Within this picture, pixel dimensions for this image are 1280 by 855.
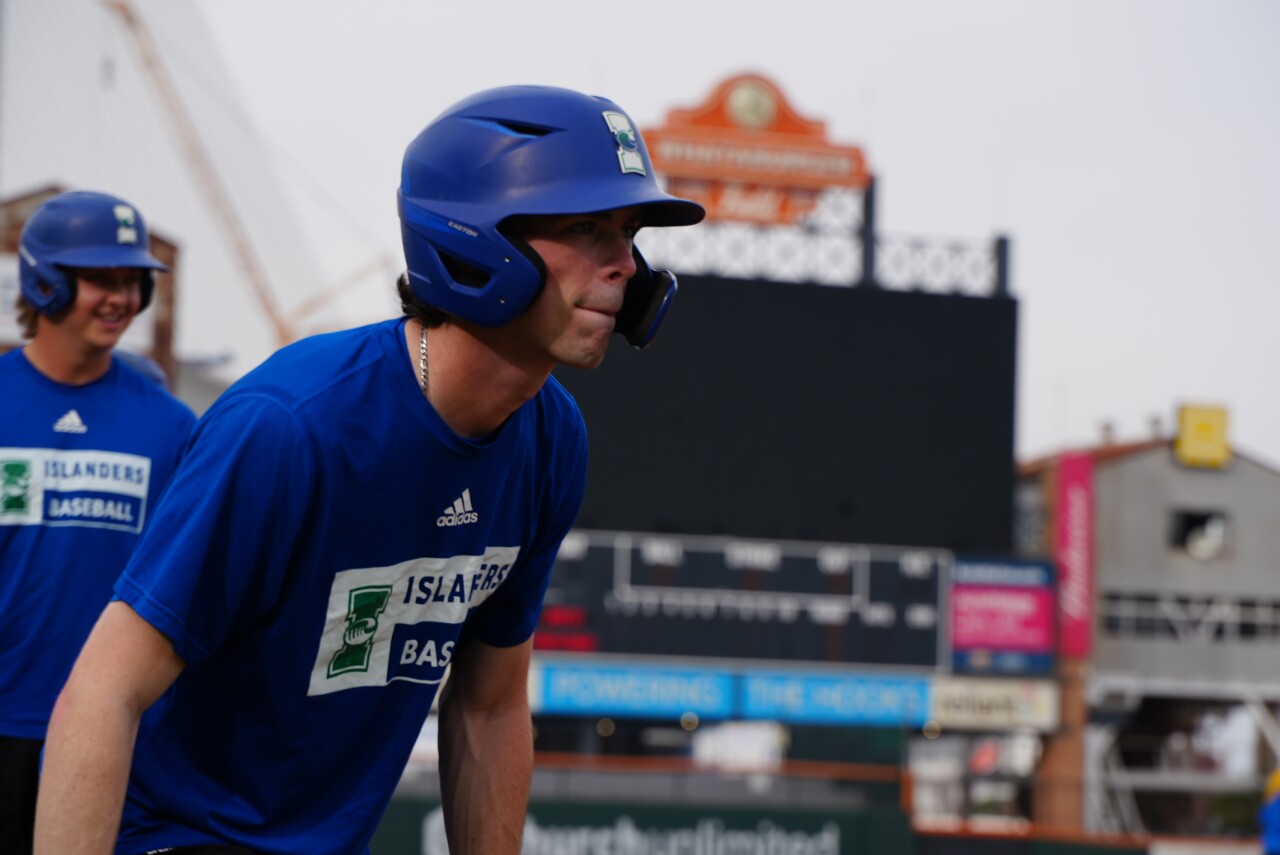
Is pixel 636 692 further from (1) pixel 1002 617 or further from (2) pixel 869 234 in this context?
(2) pixel 869 234

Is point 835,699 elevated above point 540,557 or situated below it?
below

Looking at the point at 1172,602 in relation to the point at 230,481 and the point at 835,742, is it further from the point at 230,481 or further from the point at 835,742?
the point at 230,481

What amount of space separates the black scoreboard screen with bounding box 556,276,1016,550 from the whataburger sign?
565 cm

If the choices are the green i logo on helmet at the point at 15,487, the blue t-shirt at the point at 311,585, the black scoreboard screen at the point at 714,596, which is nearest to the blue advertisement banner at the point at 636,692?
the black scoreboard screen at the point at 714,596

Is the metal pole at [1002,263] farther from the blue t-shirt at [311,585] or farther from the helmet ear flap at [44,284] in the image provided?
the blue t-shirt at [311,585]

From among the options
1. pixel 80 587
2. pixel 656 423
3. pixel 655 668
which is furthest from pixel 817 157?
pixel 80 587

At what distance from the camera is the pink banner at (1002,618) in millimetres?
25297

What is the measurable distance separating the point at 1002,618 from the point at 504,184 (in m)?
24.6

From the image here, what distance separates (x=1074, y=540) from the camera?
36.2 meters

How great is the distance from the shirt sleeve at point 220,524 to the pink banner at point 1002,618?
23317mm

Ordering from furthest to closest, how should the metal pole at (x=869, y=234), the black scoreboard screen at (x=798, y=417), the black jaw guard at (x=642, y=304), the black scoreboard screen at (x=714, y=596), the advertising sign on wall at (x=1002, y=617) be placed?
the metal pole at (x=869, y=234), the advertising sign on wall at (x=1002, y=617), the black scoreboard screen at (x=798, y=417), the black scoreboard screen at (x=714, y=596), the black jaw guard at (x=642, y=304)

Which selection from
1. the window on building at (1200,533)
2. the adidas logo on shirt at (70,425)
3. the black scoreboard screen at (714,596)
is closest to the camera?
the adidas logo on shirt at (70,425)

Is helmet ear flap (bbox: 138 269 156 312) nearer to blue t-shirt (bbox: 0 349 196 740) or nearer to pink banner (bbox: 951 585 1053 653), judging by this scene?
blue t-shirt (bbox: 0 349 196 740)

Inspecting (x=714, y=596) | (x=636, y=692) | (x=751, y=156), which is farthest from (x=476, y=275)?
(x=751, y=156)
